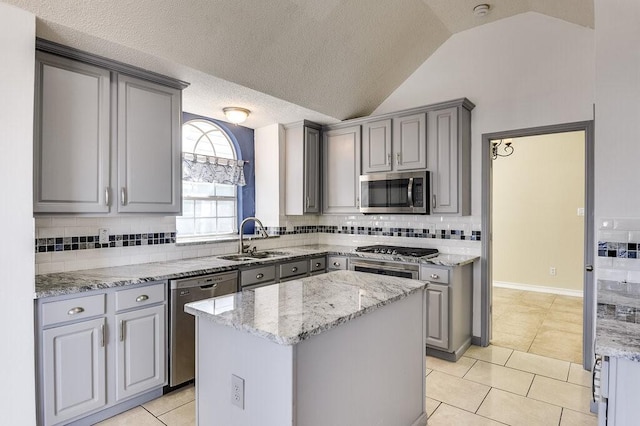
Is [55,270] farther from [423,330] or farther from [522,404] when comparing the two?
[522,404]

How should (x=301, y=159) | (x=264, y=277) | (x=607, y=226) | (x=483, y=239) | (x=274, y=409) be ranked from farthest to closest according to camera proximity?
1. (x=301, y=159)
2. (x=483, y=239)
3. (x=264, y=277)
4. (x=607, y=226)
5. (x=274, y=409)

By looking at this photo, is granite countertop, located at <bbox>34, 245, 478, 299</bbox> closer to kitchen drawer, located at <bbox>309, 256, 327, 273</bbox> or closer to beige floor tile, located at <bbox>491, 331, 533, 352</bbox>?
kitchen drawer, located at <bbox>309, 256, 327, 273</bbox>

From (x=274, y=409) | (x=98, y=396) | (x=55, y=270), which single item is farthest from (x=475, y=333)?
(x=55, y=270)

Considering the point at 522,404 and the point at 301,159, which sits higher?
the point at 301,159

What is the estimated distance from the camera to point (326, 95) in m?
3.79

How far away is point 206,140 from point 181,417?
2715mm

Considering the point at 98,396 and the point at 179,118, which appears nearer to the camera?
the point at 98,396

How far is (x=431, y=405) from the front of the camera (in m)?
2.59

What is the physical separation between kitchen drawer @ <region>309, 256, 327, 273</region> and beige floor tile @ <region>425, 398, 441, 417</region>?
5.84 feet

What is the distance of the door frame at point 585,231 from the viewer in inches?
121

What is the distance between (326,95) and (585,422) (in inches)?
133

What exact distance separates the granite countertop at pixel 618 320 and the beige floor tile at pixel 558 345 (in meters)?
1.70

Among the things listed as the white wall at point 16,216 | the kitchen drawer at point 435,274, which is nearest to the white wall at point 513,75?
the kitchen drawer at point 435,274

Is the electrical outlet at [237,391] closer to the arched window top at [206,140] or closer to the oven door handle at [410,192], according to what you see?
the oven door handle at [410,192]
